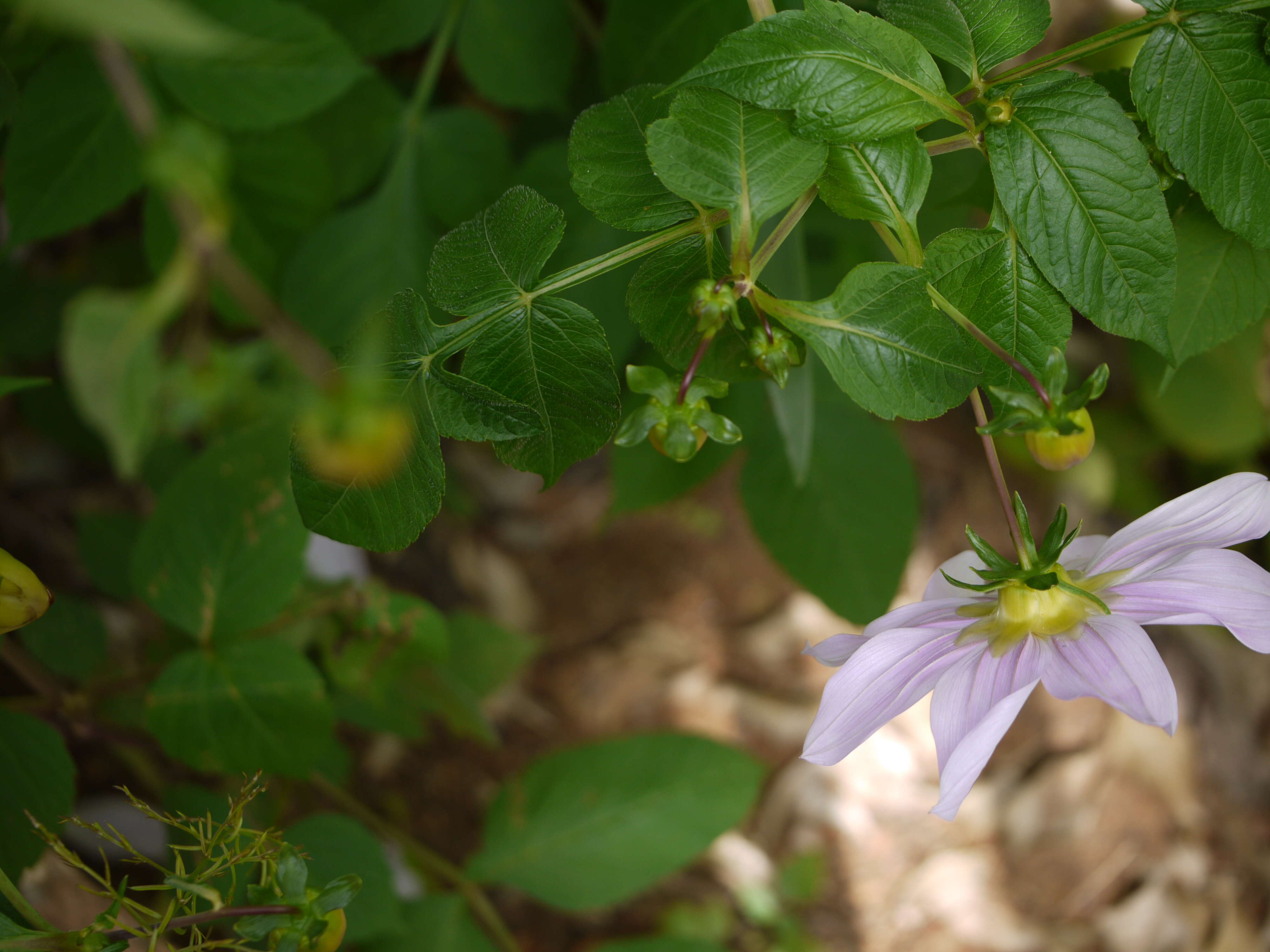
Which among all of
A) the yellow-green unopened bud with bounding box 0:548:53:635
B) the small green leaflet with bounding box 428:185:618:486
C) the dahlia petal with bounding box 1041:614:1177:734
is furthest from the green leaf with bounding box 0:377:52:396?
the dahlia petal with bounding box 1041:614:1177:734

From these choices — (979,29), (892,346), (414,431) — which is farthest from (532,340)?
(979,29)

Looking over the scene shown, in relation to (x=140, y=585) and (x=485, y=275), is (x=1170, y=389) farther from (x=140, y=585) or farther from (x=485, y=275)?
(x=140, y=585)

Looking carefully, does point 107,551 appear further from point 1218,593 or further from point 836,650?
point 1218,593

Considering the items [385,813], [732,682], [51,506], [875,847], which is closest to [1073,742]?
[875,847]

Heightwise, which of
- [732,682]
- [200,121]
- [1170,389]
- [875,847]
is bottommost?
[875,847]

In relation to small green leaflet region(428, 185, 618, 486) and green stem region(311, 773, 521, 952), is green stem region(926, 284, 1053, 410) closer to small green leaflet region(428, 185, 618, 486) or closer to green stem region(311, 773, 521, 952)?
small green leaflet region(428, 185, 618, 486)

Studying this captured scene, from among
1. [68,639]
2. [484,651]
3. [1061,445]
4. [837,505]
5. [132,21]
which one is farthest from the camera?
[484,651]

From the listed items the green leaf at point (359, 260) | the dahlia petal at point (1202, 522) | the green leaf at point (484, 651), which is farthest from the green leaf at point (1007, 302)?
the green leaf at point (484, 651)
